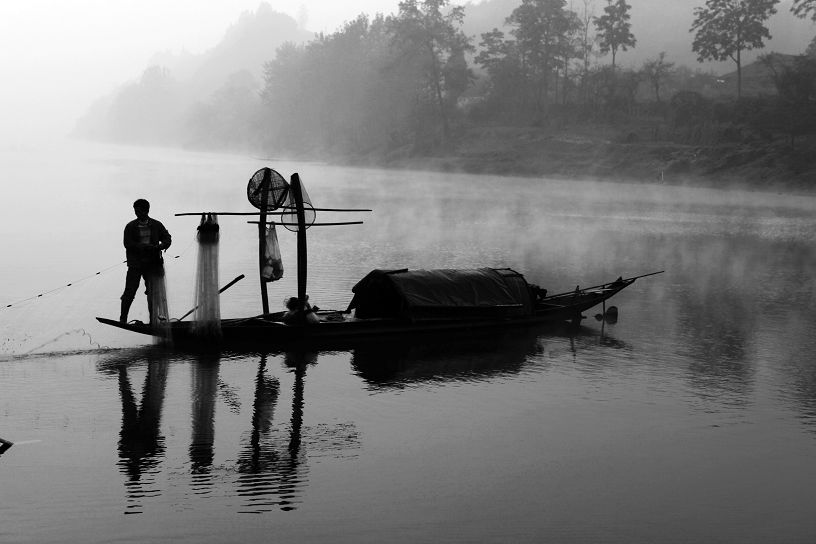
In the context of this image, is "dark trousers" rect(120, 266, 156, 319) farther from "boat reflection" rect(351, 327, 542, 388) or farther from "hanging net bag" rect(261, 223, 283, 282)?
"boat reflection" rect(351, 327, 542, 388)

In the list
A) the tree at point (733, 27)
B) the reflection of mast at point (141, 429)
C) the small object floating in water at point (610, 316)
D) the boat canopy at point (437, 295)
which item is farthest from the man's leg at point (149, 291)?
the tree at point (733, 27)

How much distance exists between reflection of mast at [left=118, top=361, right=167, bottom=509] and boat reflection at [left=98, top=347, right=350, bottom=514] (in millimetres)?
10

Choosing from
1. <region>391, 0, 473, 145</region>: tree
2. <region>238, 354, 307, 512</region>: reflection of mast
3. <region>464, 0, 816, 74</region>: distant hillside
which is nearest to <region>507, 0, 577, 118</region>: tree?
<region>391, 0, 473, 145</region>: tree

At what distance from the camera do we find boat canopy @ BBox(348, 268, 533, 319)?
16.3 meters

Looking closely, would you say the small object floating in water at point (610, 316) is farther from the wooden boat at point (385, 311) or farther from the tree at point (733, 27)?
the tree at point (733, 27)

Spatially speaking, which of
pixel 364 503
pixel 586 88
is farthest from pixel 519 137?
pixel 364 503

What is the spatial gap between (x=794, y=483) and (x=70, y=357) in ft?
34.8

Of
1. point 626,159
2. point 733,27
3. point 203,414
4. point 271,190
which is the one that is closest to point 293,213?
point 271,190

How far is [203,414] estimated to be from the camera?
1197 cm

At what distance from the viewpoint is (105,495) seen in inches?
357

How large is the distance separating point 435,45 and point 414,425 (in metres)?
91.2

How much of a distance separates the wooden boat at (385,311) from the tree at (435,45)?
247 ft

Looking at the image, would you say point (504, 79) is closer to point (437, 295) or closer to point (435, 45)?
point (435, 45)

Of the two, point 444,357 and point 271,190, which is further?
point 271,190
